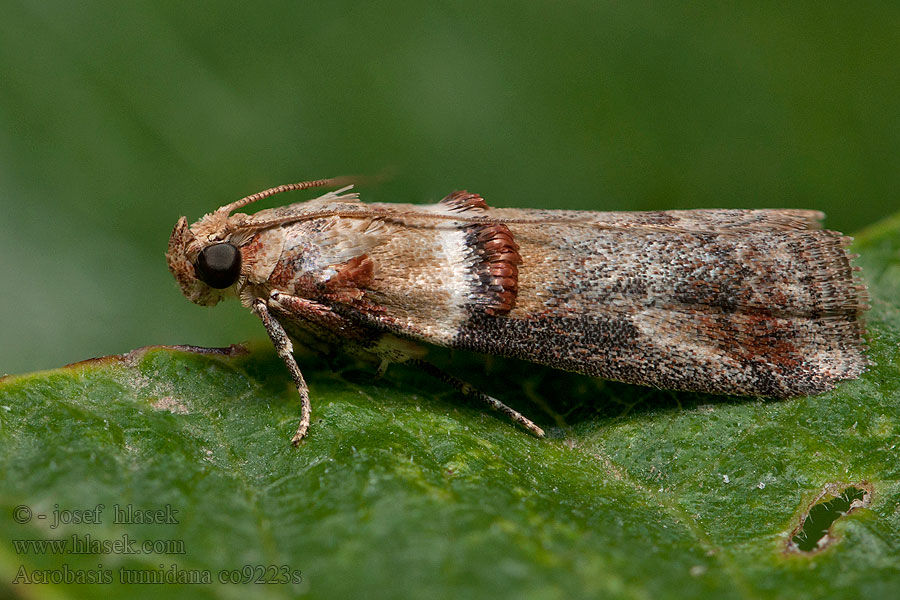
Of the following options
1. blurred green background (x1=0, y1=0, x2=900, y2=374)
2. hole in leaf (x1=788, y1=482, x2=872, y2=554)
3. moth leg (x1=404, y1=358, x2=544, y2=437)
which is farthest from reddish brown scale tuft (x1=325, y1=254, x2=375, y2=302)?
hole in leaf (x1=788, y1=482, x2=872, y2=554)

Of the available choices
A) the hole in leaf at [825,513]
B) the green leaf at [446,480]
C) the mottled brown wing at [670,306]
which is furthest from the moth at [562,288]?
the hole in leaf at [825,513]

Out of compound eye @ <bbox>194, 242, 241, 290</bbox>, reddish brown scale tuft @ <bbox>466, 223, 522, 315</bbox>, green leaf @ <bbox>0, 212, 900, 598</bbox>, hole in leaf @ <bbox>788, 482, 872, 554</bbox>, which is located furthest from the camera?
compound eye @ <bbox>194, 242, 241, 290</bbox>

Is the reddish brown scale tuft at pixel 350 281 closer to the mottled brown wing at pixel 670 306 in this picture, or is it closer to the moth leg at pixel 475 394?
the mottled brown wing at pixel 670 306

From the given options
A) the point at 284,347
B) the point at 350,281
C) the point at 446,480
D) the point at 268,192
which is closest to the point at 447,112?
the point at 268,192

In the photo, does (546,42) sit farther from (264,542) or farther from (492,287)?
(264,542)

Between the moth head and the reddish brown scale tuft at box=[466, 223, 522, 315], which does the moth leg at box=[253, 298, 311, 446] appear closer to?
the moth head

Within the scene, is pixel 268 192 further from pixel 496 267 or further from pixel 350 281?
pixel 496 267
